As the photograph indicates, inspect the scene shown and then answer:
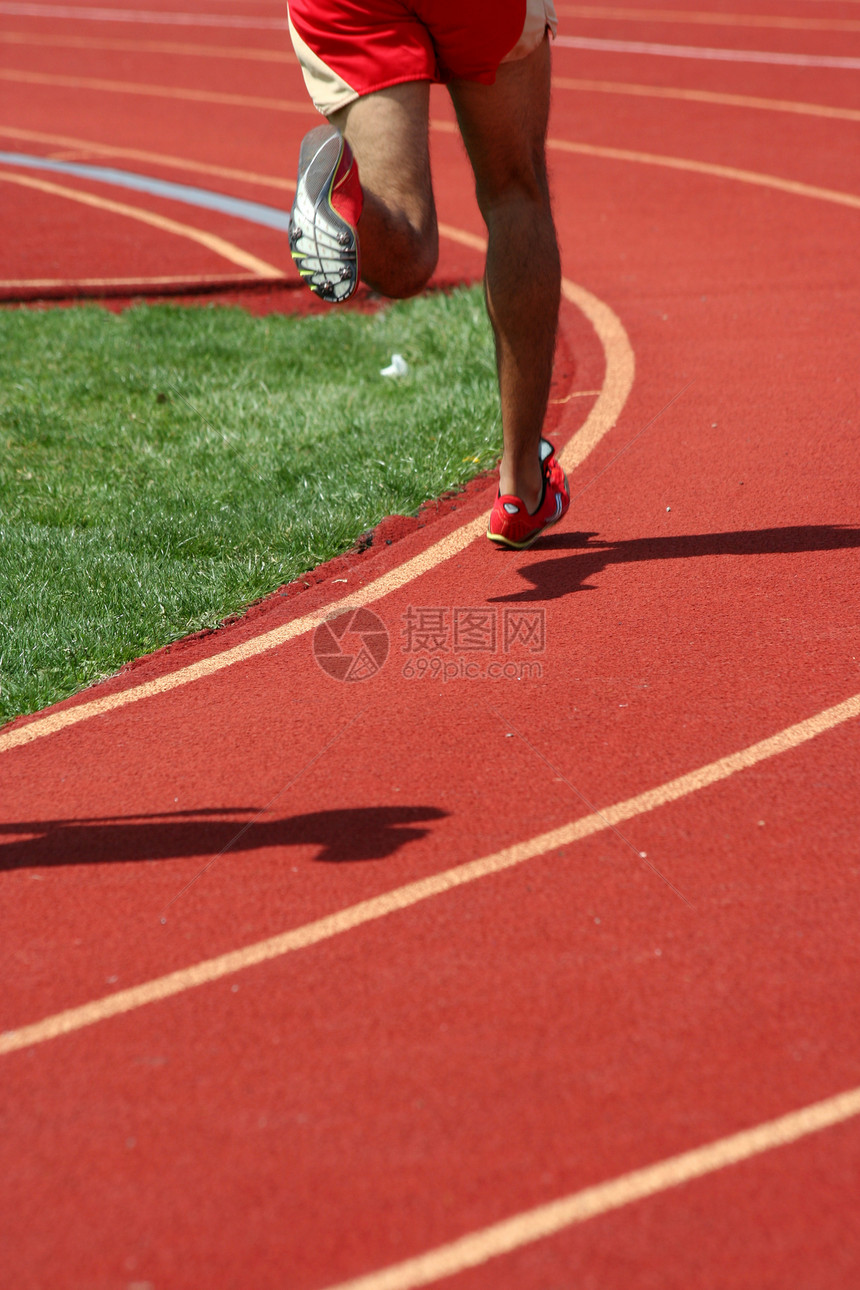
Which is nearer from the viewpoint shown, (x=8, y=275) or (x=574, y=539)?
(x=574, y=539)

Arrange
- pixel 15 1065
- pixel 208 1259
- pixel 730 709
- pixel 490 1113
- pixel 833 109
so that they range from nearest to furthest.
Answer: pixel 208 1259 → pixel 490 1113 → pixel 15 1065 → pixel 730 709 → pixel 833 109

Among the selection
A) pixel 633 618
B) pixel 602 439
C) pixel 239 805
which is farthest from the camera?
pixel 602 439

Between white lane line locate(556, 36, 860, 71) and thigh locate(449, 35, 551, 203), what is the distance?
1071cm

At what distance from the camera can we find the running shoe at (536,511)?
153 inches

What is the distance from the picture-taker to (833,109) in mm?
11211

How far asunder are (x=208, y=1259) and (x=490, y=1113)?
463 millimetres

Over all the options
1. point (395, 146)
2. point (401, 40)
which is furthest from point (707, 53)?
point (395, 146)

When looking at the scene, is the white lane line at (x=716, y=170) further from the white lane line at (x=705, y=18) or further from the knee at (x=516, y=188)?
the white lane line at (x=705, y=18)

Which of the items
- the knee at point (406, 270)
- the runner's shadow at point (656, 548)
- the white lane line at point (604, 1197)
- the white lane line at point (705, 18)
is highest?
the white lane line at point (705, 18)

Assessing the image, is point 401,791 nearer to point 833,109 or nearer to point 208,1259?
point 208,1259

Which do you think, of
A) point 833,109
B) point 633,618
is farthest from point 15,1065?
point 833,109

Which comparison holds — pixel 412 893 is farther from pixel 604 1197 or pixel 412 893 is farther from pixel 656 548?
pixel 656 548

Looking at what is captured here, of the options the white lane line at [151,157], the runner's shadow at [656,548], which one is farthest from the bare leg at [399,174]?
the white lane line at [151,157]

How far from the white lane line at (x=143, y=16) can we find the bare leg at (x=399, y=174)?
17.4m
